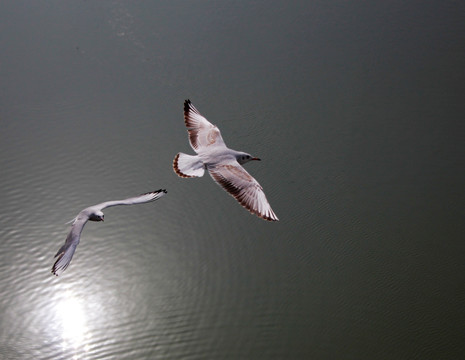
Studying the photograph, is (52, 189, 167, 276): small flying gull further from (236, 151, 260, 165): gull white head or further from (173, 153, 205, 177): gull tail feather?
(236, 151, 260, 165): gull white head

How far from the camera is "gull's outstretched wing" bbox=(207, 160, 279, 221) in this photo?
231cm

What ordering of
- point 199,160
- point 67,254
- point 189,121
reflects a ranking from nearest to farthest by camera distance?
point 67,254, point 199,160, point 189,121

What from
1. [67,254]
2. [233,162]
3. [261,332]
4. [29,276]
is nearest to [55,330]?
[29,276]

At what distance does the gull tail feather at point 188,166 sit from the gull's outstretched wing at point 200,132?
0.13 meters

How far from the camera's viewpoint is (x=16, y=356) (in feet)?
7.75

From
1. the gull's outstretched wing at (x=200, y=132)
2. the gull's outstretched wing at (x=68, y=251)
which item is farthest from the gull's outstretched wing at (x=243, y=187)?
the gull's outstretched wing at (x=68, y=251)

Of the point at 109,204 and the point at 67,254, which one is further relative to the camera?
the point at 109,204

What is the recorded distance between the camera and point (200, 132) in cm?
278

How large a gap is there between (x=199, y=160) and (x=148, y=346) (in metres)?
0.87

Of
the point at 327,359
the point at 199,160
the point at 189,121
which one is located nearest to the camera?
the point at 327,359

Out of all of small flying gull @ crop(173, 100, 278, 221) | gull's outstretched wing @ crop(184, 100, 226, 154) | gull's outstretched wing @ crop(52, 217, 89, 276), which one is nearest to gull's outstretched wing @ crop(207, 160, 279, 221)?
small flying gull @ crop(173, 100, 278, 221)

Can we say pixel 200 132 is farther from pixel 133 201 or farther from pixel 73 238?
pixel 73 238

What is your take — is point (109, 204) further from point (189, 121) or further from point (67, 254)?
point (189, 121)

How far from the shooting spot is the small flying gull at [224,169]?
2.33m
